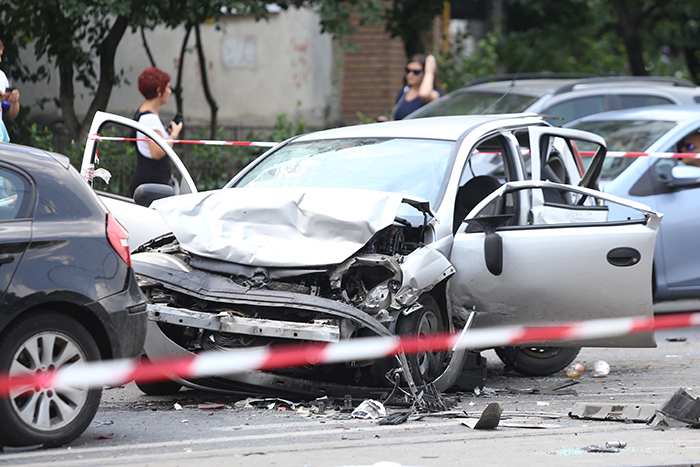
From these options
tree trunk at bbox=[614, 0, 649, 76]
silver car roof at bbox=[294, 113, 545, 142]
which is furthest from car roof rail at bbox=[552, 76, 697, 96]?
tree trunk at bbox=[614, 0, 649, 76]

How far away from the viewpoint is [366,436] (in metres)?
5.17

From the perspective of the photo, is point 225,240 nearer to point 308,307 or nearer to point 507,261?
point 308,307

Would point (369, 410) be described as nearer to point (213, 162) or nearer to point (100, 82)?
point (213, 162)

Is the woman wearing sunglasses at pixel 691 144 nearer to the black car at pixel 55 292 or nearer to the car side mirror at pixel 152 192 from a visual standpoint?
the car side mirror at pixel 152 192

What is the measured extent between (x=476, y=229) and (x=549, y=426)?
1416 millimetres

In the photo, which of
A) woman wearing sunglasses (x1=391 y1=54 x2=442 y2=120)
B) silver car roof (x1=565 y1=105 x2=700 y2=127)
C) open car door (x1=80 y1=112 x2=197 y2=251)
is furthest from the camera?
woman wearing sunglasses (x1=391 y1=54 x2=442 y2=120)

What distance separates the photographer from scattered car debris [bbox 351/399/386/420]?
18.5 ft

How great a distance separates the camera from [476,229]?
6.34 metres

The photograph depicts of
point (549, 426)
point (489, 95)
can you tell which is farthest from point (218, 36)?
point (549, 426)

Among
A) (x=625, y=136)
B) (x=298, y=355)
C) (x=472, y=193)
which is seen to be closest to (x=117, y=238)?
(x=298, y=355)

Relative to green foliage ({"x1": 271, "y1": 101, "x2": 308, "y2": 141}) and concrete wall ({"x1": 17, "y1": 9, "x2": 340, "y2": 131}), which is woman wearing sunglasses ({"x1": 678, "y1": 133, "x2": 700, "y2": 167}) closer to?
green foliage ({"x1": 271, "y1": 101, "x2": 308, "y2": 141})

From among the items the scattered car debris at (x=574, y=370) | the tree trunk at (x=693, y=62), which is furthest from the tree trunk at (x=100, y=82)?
the tree trunk at (x=693, y=62)

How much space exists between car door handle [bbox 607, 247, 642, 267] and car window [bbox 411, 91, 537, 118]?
504 cm

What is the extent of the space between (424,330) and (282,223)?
108cm
